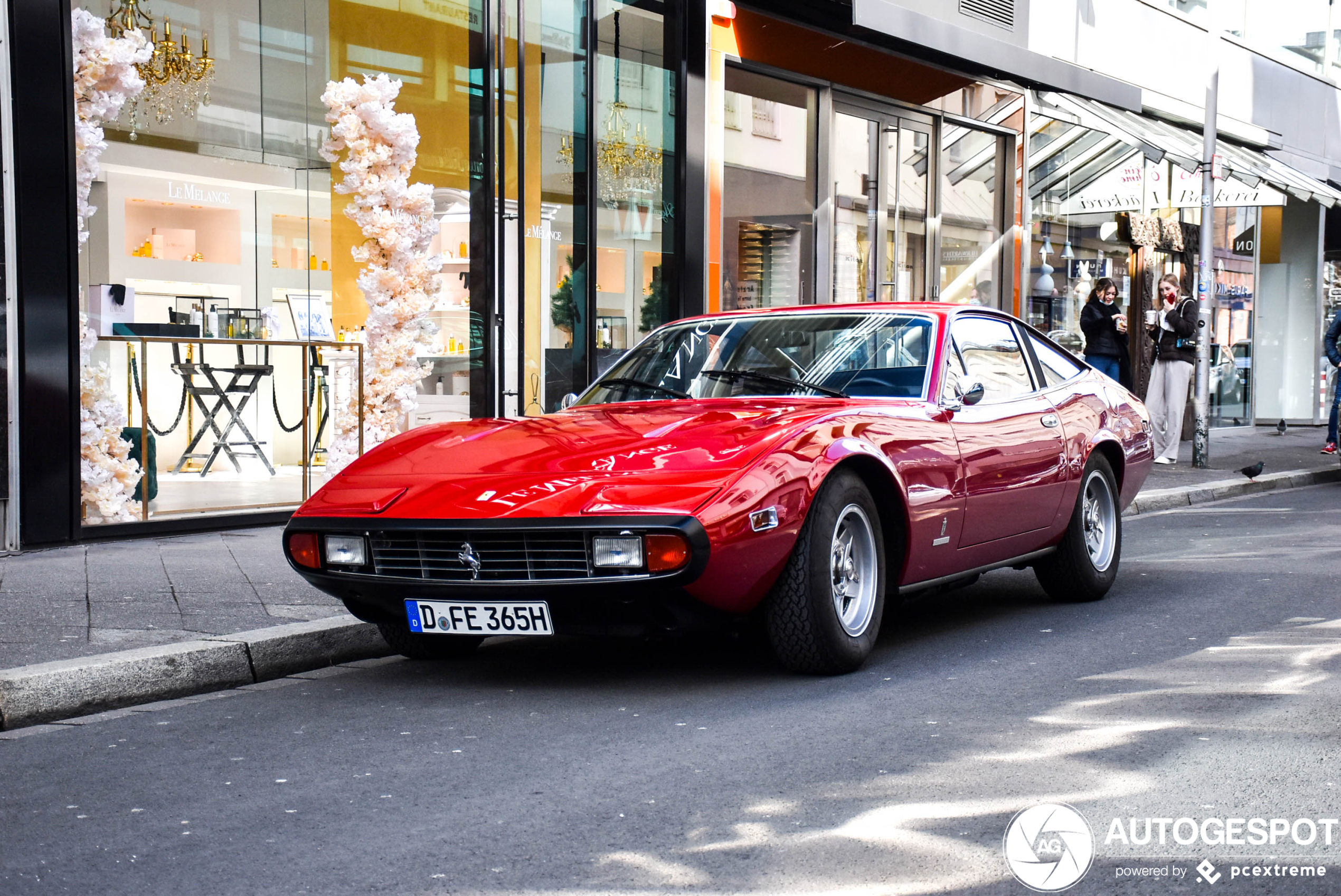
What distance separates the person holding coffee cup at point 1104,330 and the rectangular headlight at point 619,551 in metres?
11.3

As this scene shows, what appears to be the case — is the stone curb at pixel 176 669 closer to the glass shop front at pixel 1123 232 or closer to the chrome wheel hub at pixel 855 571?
the chrome wheel hub at pixel 855 571

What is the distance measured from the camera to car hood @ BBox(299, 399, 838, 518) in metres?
4.71

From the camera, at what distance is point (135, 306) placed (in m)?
9.02

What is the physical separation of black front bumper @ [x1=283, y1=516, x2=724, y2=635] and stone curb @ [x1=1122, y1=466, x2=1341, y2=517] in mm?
6858

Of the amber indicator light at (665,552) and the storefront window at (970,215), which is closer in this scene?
the amber indicator light at (665,552)

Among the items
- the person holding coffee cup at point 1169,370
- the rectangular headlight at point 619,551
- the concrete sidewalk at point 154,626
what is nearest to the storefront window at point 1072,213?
the person holding coffee cup at point 1169,370

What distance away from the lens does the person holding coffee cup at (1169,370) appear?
1516cm

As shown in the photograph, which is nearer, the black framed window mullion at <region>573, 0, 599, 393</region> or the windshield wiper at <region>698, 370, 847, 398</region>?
the windshield wiper at <region>698, 370, 847, 398</region>

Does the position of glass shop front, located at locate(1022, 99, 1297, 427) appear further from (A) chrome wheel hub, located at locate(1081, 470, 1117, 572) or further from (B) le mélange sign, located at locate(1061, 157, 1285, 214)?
(A) chrome wheel hub, located at locate(1081, 470, 1117, 572)

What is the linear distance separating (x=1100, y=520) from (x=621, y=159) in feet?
21.7

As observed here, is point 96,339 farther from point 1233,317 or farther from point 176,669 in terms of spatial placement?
point 1233,317

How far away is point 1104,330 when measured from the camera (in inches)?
589

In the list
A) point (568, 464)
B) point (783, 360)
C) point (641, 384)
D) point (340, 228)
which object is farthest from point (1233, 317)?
point (568, 464)

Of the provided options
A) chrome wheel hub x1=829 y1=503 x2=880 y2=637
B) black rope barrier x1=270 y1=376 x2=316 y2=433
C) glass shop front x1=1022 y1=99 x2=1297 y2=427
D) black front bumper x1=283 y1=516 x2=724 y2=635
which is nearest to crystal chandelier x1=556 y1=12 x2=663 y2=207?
black rope barrier x1=270 y1=376 x2=316 y2=433
